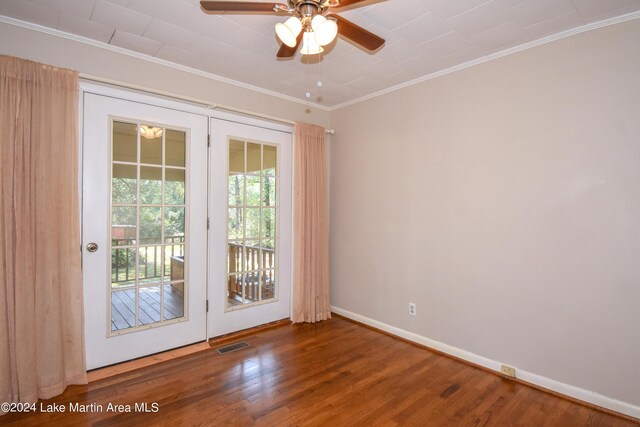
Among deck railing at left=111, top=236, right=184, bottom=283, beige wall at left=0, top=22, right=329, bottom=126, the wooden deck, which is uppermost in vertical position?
beige wall at left=0, top=22, right=329, bottom=126

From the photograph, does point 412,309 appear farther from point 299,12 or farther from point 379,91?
point 299,12

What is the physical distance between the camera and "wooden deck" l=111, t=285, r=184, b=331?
2661 mm

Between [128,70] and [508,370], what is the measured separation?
394cm

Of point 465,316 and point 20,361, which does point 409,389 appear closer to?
point 465,316

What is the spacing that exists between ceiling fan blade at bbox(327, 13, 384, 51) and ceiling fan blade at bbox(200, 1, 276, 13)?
0.36 meters

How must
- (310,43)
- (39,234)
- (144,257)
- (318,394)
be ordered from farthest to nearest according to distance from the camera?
(144,257) < (318,394) < (39,234) < (310,43)

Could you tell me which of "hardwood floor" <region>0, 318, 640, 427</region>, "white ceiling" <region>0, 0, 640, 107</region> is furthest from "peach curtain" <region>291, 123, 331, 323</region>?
"white ceiling" <region>0, 0, 640, 107</region>

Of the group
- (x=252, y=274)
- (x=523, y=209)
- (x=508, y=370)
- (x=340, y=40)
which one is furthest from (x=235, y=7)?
(x=508, y=370)

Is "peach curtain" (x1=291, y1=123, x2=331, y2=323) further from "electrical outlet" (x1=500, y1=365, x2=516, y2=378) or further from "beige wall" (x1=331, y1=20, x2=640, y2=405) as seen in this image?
"electrical outlet" (x1=500, y1=365, x2=516, y2=378)

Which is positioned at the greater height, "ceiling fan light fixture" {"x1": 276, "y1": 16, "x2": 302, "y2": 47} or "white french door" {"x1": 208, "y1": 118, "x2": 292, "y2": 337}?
"ceiling fan light fixture" {"x1": 276, "y1": 16, "x2": 302, "y2": 47}

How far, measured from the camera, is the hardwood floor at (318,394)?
2039mm

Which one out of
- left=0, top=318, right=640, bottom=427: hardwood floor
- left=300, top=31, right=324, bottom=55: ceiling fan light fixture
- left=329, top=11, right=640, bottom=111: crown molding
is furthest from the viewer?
left=329, top=11, right=640, bottom=111: crown molding

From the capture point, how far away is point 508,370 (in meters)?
2.56

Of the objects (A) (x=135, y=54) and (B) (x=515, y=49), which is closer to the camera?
(B) (x=515, y=49)
